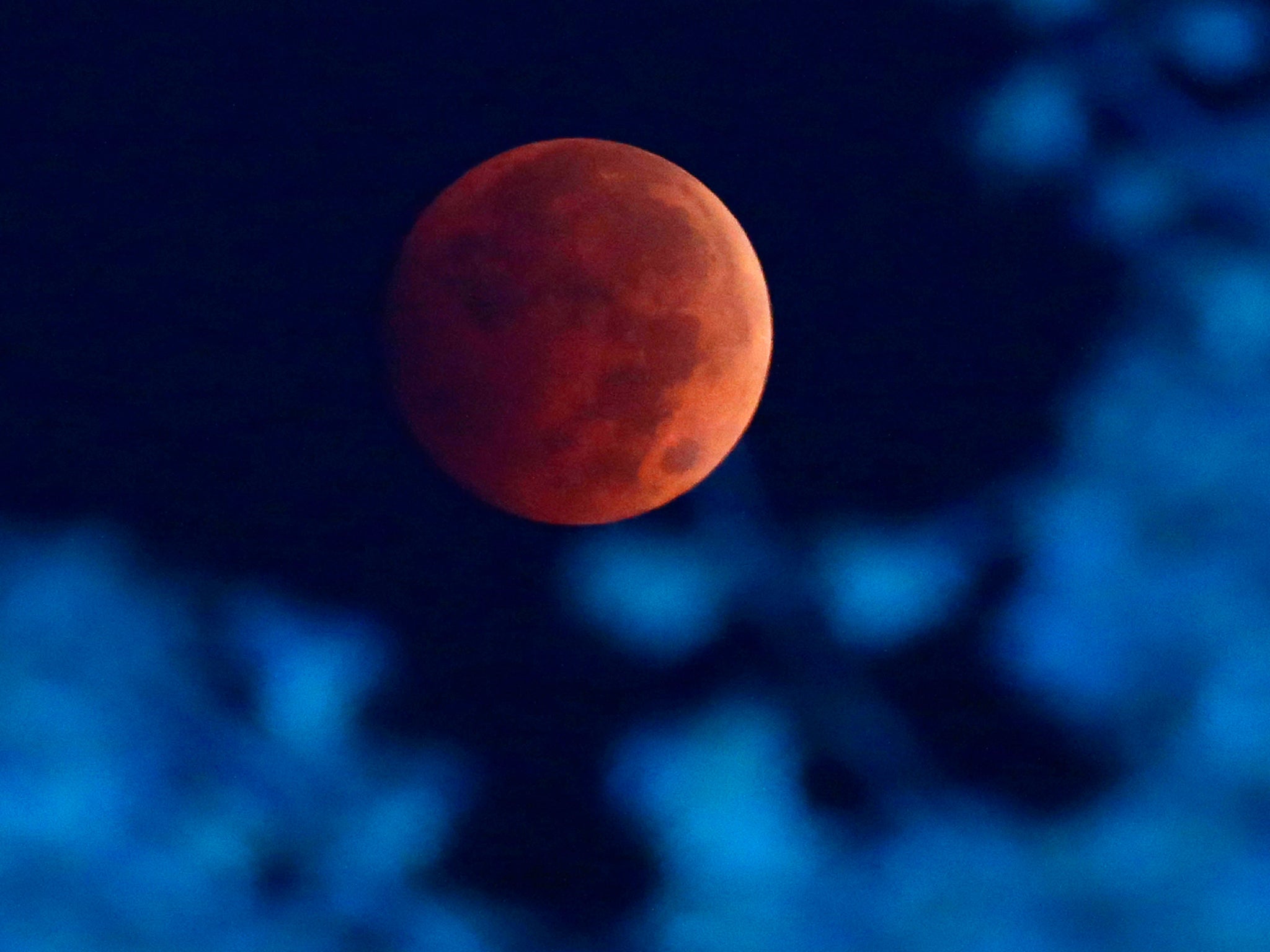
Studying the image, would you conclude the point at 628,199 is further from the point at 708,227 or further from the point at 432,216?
the point at 432,216

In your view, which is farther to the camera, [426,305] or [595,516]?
[595,516]

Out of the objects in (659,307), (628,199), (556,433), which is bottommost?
(556,433)

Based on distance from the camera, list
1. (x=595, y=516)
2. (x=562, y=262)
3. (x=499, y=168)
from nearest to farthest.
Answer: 1. (x=562, y=262)
2. (x=499, y=168)
3. (x=595, y=516)

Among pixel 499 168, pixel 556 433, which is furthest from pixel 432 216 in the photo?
pixel 556 433

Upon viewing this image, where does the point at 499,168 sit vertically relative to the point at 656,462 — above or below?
above

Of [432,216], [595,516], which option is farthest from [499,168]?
[595,516]

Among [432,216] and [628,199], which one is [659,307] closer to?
[628,199]

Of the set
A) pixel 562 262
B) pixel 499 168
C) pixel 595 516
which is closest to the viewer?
pixel 562 262
